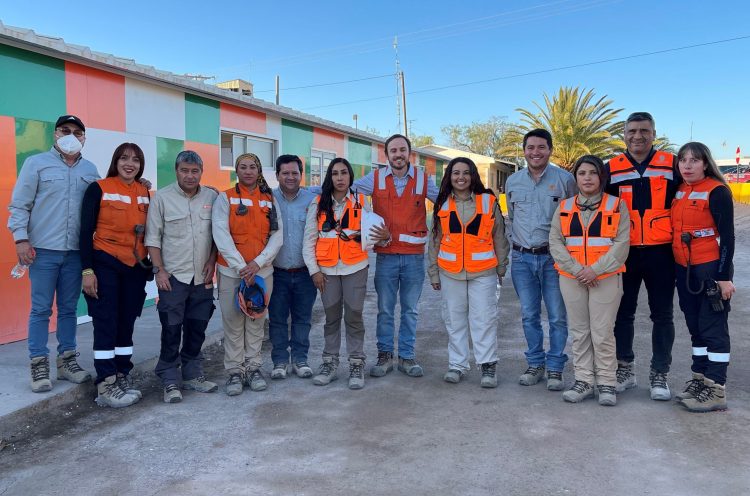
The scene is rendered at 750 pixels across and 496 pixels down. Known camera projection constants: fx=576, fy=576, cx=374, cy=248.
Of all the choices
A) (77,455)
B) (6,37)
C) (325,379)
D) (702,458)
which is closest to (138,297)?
(77,455)

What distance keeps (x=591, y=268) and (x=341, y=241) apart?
1.92m

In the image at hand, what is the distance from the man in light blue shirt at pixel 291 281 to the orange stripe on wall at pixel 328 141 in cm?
752

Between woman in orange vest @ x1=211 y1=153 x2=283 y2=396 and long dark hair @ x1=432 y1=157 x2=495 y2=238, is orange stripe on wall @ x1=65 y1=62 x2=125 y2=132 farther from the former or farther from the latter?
long dark hair @ x1=432 y1=157 x2=495 y2=238

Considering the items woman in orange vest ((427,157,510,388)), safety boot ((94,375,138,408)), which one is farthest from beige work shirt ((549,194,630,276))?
safety boot ((94,375,138,408))

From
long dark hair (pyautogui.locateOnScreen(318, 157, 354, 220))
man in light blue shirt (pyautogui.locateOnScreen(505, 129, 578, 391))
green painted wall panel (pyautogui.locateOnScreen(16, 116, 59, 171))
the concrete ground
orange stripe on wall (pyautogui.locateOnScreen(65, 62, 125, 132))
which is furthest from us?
orange stripe on wall (pyautogui.locateOnScreen(65, 62, 125, 132))

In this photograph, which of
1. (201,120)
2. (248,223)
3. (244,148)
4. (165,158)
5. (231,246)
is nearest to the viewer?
(231,246)

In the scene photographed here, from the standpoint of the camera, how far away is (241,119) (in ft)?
31.8

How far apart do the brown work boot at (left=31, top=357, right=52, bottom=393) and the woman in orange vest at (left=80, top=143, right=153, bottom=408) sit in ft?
1.15

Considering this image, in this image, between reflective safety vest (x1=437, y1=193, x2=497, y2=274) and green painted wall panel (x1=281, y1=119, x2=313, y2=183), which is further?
green painted wall panel (x1=281, y1=119, x2=313, y2=183)

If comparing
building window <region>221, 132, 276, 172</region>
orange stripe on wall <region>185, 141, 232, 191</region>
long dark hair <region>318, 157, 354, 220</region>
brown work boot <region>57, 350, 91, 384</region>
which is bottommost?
brown work boot <region>57, 350, 91, 384</region>

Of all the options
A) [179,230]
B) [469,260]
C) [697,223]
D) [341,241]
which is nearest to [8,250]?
[179,230]

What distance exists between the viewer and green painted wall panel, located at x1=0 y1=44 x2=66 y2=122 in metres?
5.72

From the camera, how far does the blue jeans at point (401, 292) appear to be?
4.95 m

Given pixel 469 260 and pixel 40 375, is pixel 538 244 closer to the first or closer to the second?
pixel 469 260
